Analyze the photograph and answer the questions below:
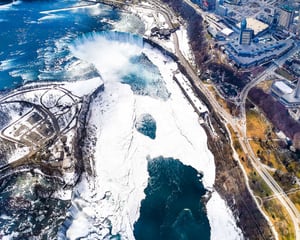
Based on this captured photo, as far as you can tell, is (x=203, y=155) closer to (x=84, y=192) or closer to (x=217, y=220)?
(x=217, y=220)

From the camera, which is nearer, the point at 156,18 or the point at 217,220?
the point at 217,220

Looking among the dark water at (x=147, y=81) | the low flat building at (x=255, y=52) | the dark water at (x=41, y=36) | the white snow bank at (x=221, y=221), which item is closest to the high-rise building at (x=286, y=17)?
the low flat building at (x=255, y=52)

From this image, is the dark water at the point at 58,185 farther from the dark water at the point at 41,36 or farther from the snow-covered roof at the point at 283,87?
the snow-covered roof at the point at 283,87

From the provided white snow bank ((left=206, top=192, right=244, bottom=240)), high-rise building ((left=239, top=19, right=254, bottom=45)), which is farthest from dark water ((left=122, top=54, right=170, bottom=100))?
white snow bank ((left=206, top=192, right=244, bottom=240))

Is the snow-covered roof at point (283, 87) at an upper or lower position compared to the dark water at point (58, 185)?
upper

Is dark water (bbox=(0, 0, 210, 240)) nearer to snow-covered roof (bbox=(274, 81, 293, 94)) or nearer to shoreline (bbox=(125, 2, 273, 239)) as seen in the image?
shoreline (bbox=(125, 2, 273, 239))

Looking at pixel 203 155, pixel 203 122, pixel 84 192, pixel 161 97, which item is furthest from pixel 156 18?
pixel 84 192
